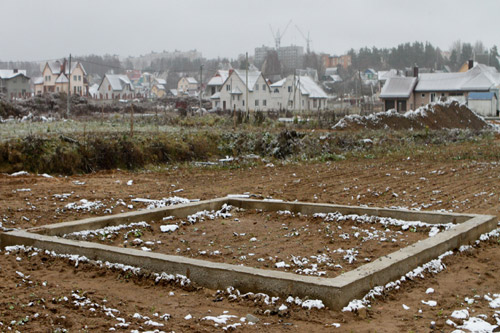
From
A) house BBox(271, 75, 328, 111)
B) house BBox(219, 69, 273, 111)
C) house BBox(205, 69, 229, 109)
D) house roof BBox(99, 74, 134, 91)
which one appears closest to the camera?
house BBox(219, 69, 273, 111)

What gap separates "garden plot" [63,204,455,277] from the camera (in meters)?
7.15

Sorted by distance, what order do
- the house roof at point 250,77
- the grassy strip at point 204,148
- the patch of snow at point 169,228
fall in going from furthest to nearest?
1. the house roof at point 250,77
2. the grassy strip at point 204,148
3. the patch of snow at point 169,228

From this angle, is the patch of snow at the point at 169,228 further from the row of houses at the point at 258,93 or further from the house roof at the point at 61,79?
the house roof at the point at 61,79

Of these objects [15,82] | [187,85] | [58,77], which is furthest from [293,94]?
[187,85]

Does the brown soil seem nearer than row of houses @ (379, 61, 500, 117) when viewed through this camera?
Yes

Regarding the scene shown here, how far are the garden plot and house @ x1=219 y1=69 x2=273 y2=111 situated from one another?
198 ft

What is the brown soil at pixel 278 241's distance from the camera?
7.09 meters

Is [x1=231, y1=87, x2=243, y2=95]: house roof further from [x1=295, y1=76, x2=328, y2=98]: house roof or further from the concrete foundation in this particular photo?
the concrete foundation

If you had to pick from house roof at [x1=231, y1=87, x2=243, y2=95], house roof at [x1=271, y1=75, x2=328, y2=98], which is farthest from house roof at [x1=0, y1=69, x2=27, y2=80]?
house roof at [x1=271, y1=75, x2=328, y2=98]

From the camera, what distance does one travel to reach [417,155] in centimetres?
2042

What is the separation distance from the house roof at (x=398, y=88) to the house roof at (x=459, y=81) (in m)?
1.07

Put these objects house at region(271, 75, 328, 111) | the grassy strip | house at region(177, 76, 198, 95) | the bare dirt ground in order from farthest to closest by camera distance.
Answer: house at region(177, 76, 198, 95) → house at region(271, 75, 328, 111) → the grassy strip → the bare dirt ground

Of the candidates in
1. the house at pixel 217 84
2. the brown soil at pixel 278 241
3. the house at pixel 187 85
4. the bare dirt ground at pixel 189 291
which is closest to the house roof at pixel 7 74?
the house at pixel 217 84

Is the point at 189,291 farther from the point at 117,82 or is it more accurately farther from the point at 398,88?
the point at 117,82
